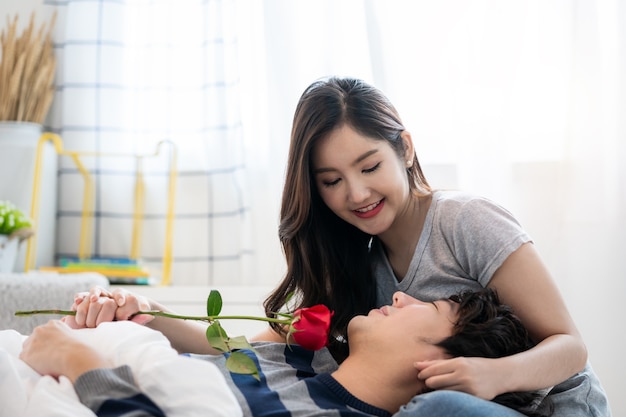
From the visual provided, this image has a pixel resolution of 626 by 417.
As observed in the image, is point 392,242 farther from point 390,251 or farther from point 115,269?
point 115,269

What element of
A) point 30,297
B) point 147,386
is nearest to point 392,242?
point 147,386

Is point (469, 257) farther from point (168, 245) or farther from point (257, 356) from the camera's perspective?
point (168, 245)

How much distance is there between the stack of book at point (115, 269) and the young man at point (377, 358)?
1.32 meters

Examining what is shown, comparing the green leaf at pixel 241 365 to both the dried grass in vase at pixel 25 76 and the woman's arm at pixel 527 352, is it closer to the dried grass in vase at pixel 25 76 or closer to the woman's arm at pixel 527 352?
the woman's arm at pixel 527 352

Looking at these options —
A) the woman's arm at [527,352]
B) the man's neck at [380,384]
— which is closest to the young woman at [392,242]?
the woman's arm at [527,352]

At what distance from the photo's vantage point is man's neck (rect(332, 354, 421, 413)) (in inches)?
52.5

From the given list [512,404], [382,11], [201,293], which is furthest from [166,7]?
[512,404]

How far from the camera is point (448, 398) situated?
1.15 metres

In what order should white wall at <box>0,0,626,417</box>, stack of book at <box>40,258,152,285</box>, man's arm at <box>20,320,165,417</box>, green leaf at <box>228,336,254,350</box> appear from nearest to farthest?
man's arm at <box>20,320,165,417</box>, green leaf at <box>228,336,254,350</box>, white wall at <box>0,0,626,417</box>, stack of book at <box>40,258,152,285</box>

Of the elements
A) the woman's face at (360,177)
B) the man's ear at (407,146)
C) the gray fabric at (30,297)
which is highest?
the man's ear at (407,146)

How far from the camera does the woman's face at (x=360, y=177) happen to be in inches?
61.7

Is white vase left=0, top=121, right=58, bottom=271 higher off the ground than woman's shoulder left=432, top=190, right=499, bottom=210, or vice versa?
white vase left=0, top=121, right=58, bottom=271

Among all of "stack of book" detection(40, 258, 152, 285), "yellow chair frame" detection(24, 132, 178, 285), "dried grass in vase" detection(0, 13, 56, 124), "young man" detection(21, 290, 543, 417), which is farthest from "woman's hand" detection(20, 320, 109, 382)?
"dried grass in vase" detection(0, 13, 56, 124)

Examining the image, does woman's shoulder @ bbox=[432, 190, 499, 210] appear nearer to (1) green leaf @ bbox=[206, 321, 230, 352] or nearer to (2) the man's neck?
(2) the man's neck
